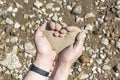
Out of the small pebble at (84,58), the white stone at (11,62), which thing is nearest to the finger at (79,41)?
the small pebble at (84,58)

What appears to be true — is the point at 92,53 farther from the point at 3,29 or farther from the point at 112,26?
the point at 3,29

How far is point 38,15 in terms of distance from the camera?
5543 millimetres

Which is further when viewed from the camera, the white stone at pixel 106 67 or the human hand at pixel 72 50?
the white stone at pixel 106 67

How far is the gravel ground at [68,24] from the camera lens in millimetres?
5207

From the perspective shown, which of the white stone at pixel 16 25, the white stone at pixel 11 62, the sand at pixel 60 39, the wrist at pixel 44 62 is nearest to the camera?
the sand at pixel 60 39

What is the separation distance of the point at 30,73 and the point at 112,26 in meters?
1.54

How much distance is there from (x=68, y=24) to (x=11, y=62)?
854 millimetres

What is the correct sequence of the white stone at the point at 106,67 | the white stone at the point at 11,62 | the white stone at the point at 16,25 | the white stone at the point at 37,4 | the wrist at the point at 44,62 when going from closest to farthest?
the wrist at the point at 44,62 < the white stone at the point at 106,67 < the white stone at the point at 11,62 < the white stone at the point at 16,25 < the white stone at the point at 37,4

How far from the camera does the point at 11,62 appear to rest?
530 cm

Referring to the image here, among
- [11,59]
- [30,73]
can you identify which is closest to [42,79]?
[30,73]

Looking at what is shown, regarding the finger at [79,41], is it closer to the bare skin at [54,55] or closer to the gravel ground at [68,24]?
the bare skin at [54,55]

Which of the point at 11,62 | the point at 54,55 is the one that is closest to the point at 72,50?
the point at 54,55

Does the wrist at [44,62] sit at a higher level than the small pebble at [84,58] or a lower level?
higher

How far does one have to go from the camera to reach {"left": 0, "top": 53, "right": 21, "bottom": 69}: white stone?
5.29 meters
